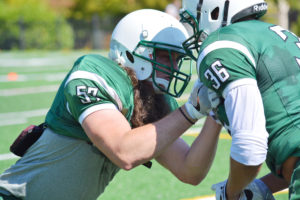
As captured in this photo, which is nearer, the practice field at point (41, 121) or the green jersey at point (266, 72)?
the green jersey at point (266, 72)

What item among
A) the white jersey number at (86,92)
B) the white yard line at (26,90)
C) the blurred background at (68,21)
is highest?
the white jersey number at (86,92)

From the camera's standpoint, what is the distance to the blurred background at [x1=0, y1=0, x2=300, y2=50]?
83.7 ft

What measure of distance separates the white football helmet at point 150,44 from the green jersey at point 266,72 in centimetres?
69

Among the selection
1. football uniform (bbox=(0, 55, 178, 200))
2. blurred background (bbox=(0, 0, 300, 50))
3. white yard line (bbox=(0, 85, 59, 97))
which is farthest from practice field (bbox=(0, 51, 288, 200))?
blurred background (bbox=(0, 0, 300, 50))

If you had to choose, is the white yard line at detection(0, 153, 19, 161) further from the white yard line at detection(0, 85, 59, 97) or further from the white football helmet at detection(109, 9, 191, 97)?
the white yard line at detection(0, 85, 59, 97)

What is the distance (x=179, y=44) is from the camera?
120 inches

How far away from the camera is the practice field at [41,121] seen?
4.66m

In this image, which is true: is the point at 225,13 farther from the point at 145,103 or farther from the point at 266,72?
the point at 145,103

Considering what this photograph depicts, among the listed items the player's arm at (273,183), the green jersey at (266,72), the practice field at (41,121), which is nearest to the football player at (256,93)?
the green jersey at (266,72)

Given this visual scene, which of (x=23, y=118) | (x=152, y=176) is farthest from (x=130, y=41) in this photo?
(x=23, y=118)

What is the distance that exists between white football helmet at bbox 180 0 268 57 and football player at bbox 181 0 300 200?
0.58 feet

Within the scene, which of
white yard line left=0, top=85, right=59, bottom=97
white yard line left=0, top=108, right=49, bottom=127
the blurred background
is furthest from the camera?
the blurred background

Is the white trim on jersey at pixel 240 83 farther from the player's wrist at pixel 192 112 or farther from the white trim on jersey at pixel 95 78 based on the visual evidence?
the white trim on jersey at pixel 95 78

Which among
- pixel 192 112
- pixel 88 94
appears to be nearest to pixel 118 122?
pixel 88 94
